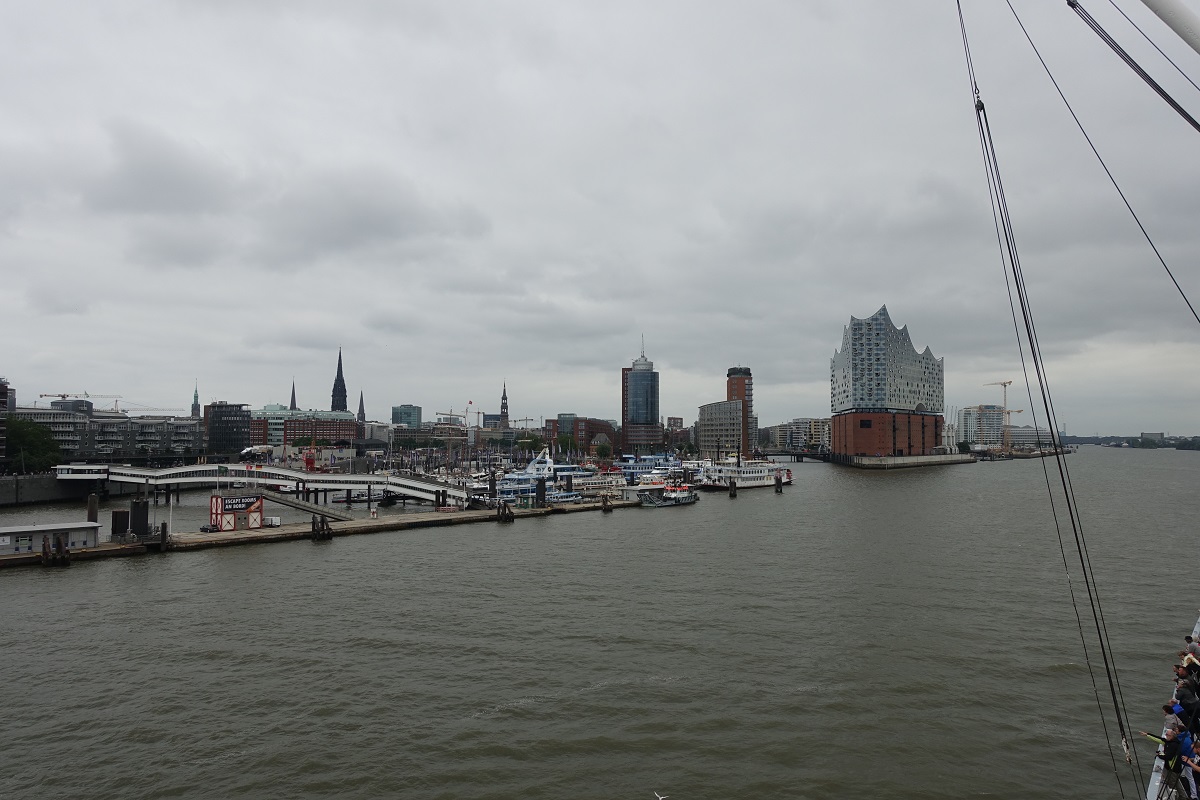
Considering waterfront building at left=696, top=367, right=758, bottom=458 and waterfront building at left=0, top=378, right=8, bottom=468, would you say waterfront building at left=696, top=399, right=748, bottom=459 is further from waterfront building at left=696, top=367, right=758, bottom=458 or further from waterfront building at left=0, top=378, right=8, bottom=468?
waterfront building at left=0, top=378, right=8, bottom=468

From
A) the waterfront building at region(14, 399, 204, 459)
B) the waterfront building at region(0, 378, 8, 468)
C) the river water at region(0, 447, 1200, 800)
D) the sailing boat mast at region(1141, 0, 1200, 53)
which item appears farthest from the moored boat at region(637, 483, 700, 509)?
the waterfront building at region(14, 399, 204, 459)

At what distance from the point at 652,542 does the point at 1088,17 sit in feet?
104

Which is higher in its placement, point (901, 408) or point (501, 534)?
point (901, 408)

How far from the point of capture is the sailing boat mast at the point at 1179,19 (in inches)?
170

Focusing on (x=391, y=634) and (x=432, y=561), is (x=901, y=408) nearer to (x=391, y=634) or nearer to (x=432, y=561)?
(x=432, y=561)

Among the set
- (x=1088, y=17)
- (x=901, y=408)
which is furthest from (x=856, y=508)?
(x=901, y=408)

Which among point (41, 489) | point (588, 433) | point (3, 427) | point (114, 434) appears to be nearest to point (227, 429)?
point (114, 434)

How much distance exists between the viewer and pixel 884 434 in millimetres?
126312

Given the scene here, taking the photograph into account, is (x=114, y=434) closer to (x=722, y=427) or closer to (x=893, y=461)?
(x=722, y=427)

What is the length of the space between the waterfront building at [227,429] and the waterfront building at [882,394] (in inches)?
4782

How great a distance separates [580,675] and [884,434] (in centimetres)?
12517

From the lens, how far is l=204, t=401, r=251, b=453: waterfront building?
120438 millimetres

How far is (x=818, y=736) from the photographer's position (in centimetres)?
1201

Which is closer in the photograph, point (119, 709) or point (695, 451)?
point (119, 709)
